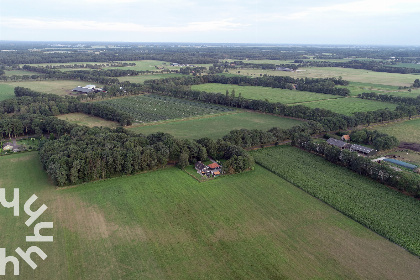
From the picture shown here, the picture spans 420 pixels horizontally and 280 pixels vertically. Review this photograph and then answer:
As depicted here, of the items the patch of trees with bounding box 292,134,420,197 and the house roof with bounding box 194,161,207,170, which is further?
the house roof with bounding box 194,161,207,170

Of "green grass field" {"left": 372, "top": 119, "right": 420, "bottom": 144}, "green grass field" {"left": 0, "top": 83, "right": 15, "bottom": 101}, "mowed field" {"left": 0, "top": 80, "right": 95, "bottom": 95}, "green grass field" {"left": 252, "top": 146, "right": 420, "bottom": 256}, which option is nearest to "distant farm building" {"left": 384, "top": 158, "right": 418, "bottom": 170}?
"green grass field" {"left": 252, "top": 146, "right": 420, "bottom": 256}

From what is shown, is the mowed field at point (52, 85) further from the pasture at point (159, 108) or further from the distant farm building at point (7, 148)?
the distant farm building at point (7, 148)

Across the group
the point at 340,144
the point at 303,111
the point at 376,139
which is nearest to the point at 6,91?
the point at 303,111

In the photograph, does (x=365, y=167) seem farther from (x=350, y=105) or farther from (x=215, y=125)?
(x=350, y=105)

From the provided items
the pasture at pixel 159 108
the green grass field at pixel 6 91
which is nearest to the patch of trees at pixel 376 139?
the pasture at pixel 159 108

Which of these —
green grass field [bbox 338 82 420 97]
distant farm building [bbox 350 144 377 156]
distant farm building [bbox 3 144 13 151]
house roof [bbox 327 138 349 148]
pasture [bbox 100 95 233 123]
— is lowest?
distant farm building [bbox 3 144 13 151]

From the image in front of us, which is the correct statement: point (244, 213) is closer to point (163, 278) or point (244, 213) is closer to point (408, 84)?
point (163, 278)

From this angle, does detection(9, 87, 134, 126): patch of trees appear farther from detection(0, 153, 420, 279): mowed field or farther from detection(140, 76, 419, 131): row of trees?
detection(140, 76, 419, 131): row of trees
